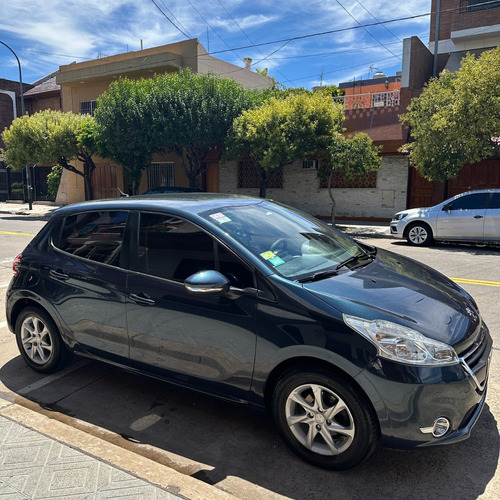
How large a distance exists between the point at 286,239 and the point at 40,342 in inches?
99.2

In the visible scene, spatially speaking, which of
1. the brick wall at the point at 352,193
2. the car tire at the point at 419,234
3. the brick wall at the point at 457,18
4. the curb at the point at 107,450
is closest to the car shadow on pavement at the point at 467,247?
the car tire at the point at 419,234

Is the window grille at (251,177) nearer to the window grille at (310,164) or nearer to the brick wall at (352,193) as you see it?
the brick wall at (352,193)

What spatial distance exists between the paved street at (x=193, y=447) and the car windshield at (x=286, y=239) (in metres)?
1.23

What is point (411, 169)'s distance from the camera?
18906mm

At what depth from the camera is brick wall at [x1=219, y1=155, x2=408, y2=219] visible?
1912 cm

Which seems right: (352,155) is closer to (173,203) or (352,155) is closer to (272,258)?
(173,203)

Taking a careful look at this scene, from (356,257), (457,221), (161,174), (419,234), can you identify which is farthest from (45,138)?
(356,257)

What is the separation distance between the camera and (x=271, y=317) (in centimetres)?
284

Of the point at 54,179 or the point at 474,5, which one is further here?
the point at 54,179

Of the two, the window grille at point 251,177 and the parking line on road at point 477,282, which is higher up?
the window grille at point 251,177

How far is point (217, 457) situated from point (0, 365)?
2.76 meters

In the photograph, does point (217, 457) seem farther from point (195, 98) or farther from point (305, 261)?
point (195, 98)

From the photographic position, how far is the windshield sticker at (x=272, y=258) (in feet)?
10.2

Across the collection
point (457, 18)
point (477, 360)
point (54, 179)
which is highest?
point (457, 18)
